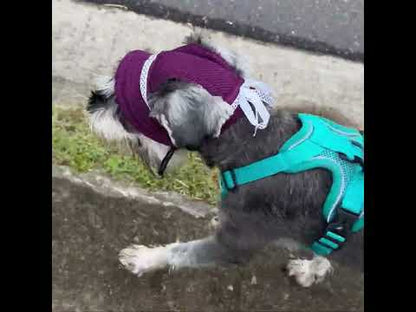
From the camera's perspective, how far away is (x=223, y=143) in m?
2.89

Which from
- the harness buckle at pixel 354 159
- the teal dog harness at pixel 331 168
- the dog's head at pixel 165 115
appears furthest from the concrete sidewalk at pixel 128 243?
the harness buckle at pixel 354 159

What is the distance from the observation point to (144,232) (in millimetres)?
3695

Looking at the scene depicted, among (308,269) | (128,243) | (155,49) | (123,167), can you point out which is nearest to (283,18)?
(155,49)

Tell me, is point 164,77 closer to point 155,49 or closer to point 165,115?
point 165,115

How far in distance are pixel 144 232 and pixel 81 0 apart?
57.7 inches

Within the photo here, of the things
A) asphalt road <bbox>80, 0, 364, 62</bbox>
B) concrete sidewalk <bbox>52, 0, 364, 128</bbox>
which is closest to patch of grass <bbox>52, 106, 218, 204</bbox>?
A: concrete sidewalk <bbox>52, 0, 364, 128</bbox>

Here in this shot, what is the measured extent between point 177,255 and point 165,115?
96 cm

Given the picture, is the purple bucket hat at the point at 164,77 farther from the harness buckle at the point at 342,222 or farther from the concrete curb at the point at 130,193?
the concrete curb at the point at 130,193

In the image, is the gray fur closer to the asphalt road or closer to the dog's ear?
the dog's ear

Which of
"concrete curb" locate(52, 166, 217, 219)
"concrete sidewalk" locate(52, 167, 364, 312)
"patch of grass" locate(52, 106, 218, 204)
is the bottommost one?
"concrete sidewalk" locate(52, 167, 364, 312)

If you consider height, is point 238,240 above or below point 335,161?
below

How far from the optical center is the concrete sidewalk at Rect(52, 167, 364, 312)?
3.60 meters

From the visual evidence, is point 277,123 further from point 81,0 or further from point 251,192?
point 81,0
